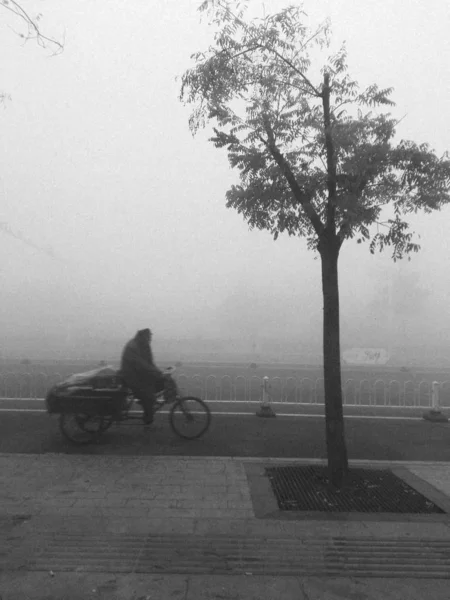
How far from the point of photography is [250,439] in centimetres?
962

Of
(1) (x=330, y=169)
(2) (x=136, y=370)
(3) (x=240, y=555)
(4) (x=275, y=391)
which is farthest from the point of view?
(4) (x=275, y=391)

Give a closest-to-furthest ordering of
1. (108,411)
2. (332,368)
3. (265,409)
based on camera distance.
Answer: (332,368) < (108,411) < (265,409)

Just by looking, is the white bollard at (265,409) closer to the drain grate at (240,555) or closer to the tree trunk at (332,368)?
the tree trunk at (332,368)

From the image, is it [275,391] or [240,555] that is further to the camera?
[275,391]

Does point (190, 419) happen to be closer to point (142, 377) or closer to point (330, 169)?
point (142, 377)

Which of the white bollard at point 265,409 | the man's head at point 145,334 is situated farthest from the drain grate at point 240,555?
the white bollard at point 265,409

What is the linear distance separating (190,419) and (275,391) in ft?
28.9

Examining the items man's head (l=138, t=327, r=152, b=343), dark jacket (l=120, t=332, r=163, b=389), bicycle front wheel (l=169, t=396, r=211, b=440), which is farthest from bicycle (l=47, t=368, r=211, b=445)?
man's head (l=138, t=327, r=152, b=343)

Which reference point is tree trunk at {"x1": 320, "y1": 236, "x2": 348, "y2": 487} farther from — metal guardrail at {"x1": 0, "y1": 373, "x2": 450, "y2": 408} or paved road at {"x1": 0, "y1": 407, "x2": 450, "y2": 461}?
metal guardrail at {"x1": 0, "y1": 373, "x2": 450, "y2": 408}

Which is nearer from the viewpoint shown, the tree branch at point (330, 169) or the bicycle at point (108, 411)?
the tree branch at point (330, 169)

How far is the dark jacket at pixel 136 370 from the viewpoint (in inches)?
353

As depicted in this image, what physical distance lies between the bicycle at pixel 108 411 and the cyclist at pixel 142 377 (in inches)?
3.8

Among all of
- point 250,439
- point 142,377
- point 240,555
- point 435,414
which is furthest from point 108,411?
point 435,414

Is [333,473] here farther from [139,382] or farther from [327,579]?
[139,382]
